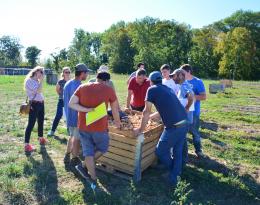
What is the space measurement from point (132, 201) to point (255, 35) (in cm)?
7121

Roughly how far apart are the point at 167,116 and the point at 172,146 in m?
0.57

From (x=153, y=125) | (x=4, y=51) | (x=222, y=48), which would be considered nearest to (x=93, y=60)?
(x=4, y=51)

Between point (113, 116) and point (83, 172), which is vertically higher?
point (113, 116)

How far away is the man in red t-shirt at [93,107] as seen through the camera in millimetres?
5367

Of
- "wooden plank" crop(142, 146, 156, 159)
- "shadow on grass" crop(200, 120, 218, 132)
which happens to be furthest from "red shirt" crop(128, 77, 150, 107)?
"shadow on grass" crop(200, 120, 218, 132)

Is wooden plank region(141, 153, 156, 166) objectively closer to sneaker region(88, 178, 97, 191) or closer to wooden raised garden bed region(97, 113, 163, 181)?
wooden raised garden bed region(97, 113, 163, 181)

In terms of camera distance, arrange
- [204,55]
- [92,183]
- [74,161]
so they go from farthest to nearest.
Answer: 1. [204,55]
2. [74,161]
3. [92,183]

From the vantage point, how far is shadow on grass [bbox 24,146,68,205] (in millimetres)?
5277

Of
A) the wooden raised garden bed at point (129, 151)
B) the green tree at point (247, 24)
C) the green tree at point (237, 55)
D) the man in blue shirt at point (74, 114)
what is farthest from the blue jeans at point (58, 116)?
the green tree at point (247, 24)

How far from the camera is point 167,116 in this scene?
5586 millimetres

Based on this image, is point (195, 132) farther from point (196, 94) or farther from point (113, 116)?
point (113, 116)

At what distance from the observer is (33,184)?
19.0 ft

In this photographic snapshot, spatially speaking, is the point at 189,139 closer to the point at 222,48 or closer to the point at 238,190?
the point at 238,190

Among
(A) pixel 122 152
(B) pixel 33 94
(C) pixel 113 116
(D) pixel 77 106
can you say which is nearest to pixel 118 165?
(A) pixel 122 152
